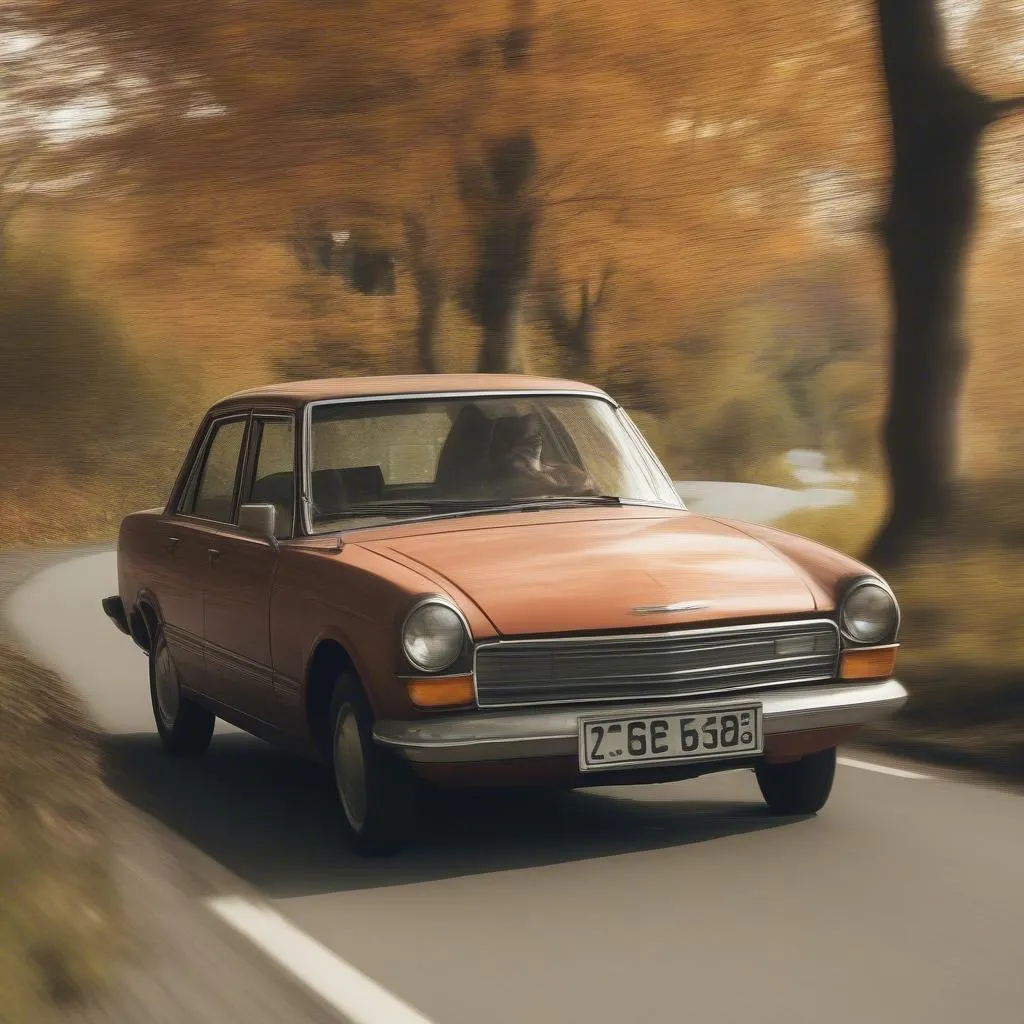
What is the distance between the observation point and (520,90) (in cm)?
1627

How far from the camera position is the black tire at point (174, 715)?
28.8ft

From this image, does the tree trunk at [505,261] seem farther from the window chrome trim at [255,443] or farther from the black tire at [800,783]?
the black tire at [800,783]

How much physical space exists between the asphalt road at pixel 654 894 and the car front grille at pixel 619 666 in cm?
56

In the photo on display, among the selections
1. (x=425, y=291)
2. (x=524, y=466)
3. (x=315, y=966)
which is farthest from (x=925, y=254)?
(x=315, y=966)

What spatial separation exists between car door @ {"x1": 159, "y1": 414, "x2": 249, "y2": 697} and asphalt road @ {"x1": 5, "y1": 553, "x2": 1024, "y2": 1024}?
0.50 metres

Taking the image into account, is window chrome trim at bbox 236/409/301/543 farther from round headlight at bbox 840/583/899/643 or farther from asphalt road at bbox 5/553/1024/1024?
round headlight at bbox 840/583/899/643

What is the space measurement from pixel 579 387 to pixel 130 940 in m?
3.80

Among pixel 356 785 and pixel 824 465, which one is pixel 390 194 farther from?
pixel 356 785

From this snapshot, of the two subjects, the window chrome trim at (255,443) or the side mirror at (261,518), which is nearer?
the side mirror at (261,518)

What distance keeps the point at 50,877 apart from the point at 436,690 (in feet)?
4.98

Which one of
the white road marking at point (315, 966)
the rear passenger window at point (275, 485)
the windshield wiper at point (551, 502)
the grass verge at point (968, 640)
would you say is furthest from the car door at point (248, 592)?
the grass verge at point (968, 640)

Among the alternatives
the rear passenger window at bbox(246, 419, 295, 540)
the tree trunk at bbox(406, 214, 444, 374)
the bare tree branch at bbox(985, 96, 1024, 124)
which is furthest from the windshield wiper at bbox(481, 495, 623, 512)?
the tree trunk at bbox(406, 214, 444, 374)

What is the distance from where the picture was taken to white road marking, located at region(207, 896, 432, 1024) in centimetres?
473

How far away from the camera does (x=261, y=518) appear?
731cm
